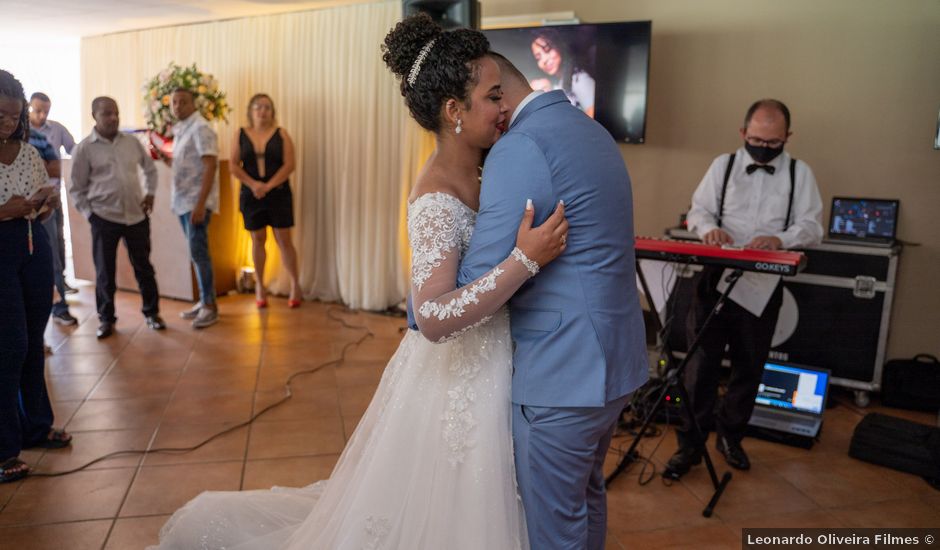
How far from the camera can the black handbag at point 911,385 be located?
4.07 meters

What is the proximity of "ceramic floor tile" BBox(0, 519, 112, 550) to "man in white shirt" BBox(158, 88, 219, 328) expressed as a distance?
294 cm

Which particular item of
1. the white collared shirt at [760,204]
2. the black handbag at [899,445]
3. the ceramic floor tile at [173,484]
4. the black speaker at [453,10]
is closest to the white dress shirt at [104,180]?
the black speaker at [453,10]

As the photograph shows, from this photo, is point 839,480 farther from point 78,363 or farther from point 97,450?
point 78,363

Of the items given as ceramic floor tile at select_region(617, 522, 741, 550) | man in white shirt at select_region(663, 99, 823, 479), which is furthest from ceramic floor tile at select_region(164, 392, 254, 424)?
man in white shirt at select_region(663, 99, 823, 479)

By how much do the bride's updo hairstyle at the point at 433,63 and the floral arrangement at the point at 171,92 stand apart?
506 centimetres

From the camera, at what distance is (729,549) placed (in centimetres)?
268

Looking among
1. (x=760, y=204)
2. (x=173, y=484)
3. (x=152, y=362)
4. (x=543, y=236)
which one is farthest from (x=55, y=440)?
(x=760, y=204)

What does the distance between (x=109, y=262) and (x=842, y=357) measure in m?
5.17

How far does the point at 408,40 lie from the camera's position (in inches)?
65.6

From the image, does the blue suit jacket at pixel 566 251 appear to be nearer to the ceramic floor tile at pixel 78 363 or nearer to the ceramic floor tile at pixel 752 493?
the ceramic floor tile at pixel 752 493

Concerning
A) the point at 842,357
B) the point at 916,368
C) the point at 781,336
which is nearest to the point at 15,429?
the point at 781,336

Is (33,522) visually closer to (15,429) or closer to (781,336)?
(15,429)

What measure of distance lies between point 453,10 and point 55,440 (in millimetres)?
3321

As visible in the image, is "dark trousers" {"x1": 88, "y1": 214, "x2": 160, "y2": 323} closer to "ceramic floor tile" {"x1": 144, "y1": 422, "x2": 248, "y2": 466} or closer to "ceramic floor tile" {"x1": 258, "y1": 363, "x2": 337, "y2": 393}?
"ceramic floor tile" {"x1": 258, "y1": 363, "x2": 337, "y2": 393}
